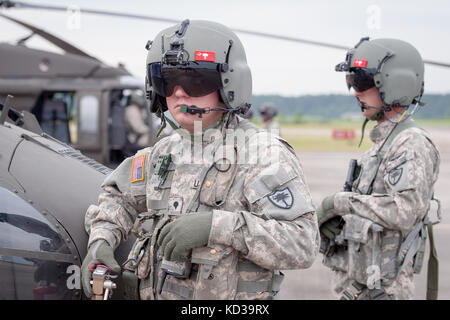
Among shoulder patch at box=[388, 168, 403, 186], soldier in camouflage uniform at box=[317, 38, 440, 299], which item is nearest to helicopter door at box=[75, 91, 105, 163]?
soldier in camouflage uniform at box=[317, 38, 440, 299]

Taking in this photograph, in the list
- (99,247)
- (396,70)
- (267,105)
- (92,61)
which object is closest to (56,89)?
(92,61)

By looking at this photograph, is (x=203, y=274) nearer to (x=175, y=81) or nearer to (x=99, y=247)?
(x=99, y=247)

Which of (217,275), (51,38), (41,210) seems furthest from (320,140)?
(217,275)

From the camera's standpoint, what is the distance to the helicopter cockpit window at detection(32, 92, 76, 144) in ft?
26.9

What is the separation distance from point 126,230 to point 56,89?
22.3 feet

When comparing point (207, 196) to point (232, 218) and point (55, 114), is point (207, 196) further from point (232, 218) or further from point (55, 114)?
point (55, 114)

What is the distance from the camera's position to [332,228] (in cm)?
324

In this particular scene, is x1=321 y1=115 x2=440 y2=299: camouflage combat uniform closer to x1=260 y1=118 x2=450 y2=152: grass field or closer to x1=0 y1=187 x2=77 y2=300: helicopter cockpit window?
x1=260 y1=118 x2=450 y2=152: grass field

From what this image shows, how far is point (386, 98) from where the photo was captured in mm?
3229

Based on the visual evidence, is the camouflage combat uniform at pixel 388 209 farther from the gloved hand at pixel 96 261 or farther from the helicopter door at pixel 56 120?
the helicopter door at pixel 56 120

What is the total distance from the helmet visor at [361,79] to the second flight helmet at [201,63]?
49.2 inches

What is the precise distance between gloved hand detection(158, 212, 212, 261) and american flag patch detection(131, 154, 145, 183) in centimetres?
41
